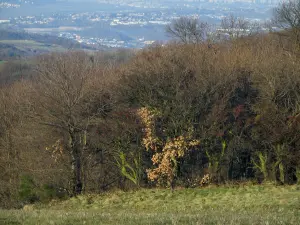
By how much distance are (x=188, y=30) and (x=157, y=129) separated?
41.4m

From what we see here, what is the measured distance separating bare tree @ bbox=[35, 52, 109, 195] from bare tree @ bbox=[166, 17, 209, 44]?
120ft

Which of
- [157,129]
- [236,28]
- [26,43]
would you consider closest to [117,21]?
[26,43]

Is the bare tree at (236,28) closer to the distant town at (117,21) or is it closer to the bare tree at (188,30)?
the bare tree at (188,30)

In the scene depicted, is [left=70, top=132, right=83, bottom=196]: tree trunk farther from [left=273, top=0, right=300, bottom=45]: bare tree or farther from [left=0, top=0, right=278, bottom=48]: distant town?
[left=0, top=0, right=278, bottom=48]: distant town

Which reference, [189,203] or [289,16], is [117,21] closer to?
[289,16]

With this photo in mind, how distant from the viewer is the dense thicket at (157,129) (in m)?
26.2

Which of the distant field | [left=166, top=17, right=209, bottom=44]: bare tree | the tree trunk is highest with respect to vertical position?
[left=166, top=17, right=209, bottom=44]: bare tree

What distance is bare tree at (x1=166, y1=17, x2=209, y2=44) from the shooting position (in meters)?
63.6

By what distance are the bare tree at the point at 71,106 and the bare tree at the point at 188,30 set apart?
36.5m

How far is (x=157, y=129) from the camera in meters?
27.1

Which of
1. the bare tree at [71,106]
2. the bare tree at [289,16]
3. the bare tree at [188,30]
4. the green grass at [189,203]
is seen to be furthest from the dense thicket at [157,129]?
the bare tree at [188,30]

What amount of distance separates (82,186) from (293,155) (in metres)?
12.0

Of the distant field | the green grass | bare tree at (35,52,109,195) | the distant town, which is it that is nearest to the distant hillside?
the distant field

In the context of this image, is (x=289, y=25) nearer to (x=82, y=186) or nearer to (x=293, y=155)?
(x=293, y=155)
